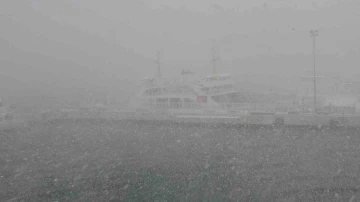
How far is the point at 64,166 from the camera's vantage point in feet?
40.6

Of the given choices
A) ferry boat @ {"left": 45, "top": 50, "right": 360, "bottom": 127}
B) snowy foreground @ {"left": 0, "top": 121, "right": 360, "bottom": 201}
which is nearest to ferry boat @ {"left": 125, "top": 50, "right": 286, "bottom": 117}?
ferry boat @ {"left": 45, "top": 50, "right": 360, "bottom": 127}

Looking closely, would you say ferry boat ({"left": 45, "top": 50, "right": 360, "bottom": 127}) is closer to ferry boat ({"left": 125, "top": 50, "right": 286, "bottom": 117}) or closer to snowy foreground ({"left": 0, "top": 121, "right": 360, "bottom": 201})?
ferry boat ({"left": 125, "top": 50, "right": 286, "bottom": 117})

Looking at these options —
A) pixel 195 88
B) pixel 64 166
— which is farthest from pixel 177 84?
pixel 64 166

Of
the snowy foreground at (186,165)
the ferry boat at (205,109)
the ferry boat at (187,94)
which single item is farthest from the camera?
the ferry boat at (187,94)

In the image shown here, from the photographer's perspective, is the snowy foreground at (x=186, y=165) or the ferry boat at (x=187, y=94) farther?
the ferry boat at (x=187, y=94)

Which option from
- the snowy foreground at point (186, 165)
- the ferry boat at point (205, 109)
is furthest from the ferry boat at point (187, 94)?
the snowy foreground at point (186, 165)

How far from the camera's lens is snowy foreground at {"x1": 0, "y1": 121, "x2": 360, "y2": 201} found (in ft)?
29.2

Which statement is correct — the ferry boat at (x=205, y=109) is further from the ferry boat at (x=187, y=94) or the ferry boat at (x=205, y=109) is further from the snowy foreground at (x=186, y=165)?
the snowy foreground at (x=186, y=165)

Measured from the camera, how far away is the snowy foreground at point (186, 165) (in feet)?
29.2

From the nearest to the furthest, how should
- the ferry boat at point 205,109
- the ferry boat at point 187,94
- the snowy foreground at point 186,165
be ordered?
the snowy foreground at point 186,165, the ferry boat at point 205,109, the ferry boat at point 187,94

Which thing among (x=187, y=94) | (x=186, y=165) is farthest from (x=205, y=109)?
(x=186, y=165)

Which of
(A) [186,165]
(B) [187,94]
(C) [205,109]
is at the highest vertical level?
(B) [187,94]

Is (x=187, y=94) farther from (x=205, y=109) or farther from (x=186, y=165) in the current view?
(x=186, y=165)

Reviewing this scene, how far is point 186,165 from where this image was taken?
37.6 feet
